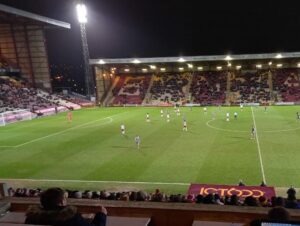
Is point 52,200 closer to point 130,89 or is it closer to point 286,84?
point 286,84

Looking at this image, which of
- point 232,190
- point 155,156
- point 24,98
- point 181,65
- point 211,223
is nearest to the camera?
point 211,223

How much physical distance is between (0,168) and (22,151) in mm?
4842

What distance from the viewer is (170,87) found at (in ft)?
240

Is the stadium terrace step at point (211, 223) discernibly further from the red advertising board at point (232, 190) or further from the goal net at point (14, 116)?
the goal net at point (14, 116)

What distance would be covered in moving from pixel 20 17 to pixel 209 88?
36856 millimetres

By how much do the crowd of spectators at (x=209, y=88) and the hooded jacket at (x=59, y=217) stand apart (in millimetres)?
62364

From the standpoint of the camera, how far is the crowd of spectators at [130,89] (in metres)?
71.7

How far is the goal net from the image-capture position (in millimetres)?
46531

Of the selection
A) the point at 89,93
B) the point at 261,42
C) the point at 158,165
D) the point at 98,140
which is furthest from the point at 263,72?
the point at 158,165

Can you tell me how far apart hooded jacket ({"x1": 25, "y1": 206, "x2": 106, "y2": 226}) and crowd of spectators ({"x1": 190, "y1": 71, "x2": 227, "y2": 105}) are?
62.4 m

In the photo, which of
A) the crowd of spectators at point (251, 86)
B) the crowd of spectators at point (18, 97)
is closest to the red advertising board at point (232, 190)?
the crowd of spectators at point (18, 97)

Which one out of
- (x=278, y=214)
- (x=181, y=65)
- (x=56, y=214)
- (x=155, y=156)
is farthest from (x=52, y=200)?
(x=181, y=65)

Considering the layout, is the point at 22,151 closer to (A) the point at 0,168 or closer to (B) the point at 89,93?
(A) the point at 0,168

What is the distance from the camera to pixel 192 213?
422 cm
